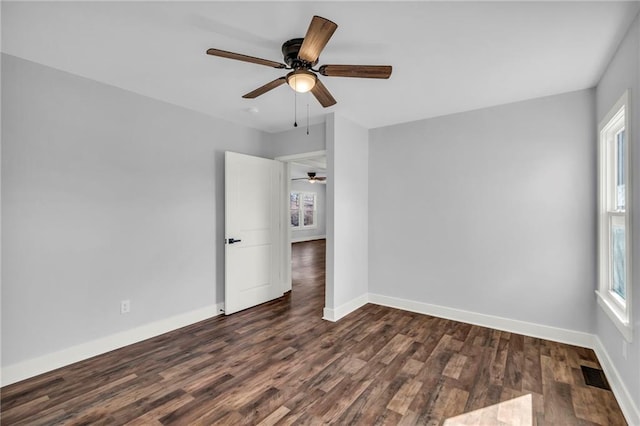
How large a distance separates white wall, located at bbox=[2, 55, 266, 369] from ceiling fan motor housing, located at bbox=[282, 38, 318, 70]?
1908 millimetres

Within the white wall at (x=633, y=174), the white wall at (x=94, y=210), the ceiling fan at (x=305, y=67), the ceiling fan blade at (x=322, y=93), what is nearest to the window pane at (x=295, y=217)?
the white wall at (x=94, y=210)

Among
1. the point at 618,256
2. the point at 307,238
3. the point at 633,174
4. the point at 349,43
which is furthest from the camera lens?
the point at 307,238

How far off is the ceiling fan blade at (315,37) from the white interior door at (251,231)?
7.29ft

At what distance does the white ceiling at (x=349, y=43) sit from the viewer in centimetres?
179

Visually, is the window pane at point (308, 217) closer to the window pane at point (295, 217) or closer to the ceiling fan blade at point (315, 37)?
the window pane at point (295, 217)

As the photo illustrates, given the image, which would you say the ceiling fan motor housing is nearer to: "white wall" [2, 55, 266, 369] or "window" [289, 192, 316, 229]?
"white wall" [2, 55, 266, 369]

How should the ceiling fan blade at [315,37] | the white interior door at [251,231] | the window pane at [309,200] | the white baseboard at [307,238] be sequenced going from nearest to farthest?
the ceiling fan blade at [315,37] → the white interior door at [251,231] → the white baseboard at [307,238] → the window pane at [309,200]

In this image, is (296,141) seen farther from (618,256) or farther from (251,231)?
(618,256)

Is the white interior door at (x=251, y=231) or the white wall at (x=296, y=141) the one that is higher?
the white wall at (x=296, y=141)

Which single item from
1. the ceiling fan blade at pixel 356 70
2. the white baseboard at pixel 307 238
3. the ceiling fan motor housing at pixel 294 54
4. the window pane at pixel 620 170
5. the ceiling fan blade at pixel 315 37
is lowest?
the white baseboard at pixel 307 238

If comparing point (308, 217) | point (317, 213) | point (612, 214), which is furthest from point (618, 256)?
point (317, 213)

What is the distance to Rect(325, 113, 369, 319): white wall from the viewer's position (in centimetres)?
365

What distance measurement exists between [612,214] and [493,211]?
101 cm

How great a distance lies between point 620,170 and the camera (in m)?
2.50
